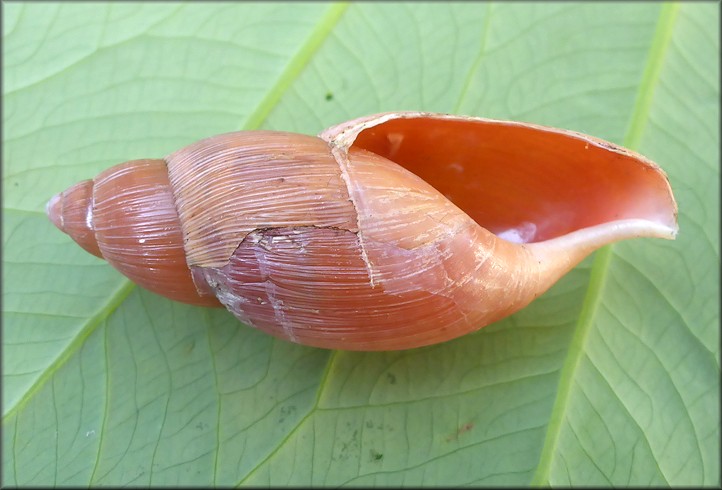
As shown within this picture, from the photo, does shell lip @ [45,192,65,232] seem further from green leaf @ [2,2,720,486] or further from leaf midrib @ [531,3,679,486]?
leaf midrib @ [531,3,679,486]

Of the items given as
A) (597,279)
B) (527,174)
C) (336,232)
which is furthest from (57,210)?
(597,279)

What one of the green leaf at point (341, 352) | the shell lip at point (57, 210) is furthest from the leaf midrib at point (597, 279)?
the shell lip at point (57, 210)

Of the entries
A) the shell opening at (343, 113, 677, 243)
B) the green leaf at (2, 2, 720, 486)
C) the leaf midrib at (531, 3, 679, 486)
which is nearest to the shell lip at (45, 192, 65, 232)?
the green leaf at (2, 2, 720, 486)

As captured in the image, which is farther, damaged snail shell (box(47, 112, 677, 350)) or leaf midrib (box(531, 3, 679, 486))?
leaf midrib (box(531, 3, 679, 486))

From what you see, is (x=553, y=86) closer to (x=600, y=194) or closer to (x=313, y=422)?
(x=600, y=194)

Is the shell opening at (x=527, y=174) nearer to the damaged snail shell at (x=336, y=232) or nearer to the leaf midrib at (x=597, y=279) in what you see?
the damaged snail shell at (x=336, y=232)
